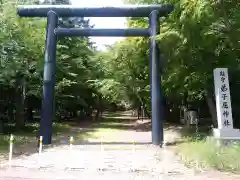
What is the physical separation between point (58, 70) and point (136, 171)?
16.2 meters

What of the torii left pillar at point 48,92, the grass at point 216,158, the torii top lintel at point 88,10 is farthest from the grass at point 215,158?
the torii top lintel at point 88,10

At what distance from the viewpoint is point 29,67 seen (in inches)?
746

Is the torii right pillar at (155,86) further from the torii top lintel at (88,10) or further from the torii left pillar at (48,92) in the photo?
the torii left pillar at (48,92)

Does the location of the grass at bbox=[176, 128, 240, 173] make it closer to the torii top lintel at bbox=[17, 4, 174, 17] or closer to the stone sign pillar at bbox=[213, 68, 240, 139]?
the stone sign pillar at bbox=[213, 68, 240, 139]

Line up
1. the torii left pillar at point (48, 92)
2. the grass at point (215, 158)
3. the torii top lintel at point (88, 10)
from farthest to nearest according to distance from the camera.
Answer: the torii top lintel at point (88, 10) → the torii left pillar at point (48, 92) → the grass at point (215, 158)

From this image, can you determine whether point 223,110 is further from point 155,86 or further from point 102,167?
point 102,167

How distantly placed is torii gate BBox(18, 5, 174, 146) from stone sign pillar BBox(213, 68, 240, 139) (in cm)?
282

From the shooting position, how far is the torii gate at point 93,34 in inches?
527

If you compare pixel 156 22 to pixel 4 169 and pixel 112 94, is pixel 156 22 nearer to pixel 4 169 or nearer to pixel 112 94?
pixel 4 169

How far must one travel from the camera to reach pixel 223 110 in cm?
1148

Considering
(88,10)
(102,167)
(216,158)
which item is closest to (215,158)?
(216,158)

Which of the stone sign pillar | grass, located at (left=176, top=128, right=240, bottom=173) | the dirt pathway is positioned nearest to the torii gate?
the dirt pathway

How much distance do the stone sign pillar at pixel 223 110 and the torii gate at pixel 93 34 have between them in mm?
2822

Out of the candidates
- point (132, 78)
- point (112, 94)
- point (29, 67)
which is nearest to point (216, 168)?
point (29, 67)
